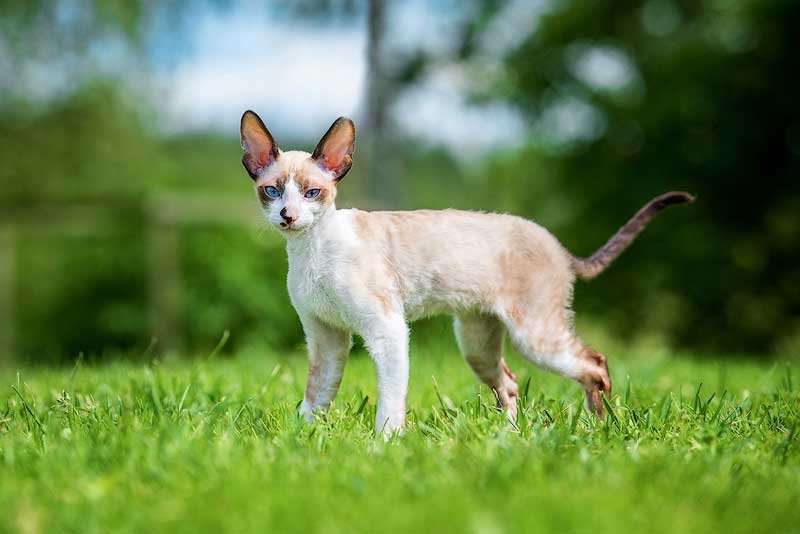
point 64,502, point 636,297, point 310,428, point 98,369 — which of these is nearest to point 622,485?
point 310,428

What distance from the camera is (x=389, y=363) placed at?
371cm

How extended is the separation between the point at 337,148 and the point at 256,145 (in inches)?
15.0

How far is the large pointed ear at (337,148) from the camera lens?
149 inches

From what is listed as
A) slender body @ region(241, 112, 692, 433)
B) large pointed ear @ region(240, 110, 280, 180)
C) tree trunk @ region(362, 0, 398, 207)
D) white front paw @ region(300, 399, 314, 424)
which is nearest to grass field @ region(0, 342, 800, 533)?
white front paw @ region(300, 399, 314, 424)

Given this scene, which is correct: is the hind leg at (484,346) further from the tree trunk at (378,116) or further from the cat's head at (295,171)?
the tree trunk at (378,116)

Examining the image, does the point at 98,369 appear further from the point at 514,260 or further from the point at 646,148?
the point at 646,148

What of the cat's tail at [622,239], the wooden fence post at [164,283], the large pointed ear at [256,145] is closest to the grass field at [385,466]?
the cat's tail at [622,239]

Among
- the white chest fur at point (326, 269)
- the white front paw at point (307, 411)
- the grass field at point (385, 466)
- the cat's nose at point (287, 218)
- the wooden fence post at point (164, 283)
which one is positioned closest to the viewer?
the grass field at point (385, 466)

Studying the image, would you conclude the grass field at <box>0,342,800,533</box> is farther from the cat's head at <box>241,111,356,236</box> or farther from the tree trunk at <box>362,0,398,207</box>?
the tree trunk at <box>362,0,398,207</box>

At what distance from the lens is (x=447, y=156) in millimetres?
13156

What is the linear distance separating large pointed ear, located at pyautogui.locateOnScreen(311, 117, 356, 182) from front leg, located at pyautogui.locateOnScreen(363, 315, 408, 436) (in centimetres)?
74

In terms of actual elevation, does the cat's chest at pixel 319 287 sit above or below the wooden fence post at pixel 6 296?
above

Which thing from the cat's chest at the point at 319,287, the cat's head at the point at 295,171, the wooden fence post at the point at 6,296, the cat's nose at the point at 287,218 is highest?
the cat's head at the point at 295,171

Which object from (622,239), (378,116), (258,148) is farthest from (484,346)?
(378,116)
